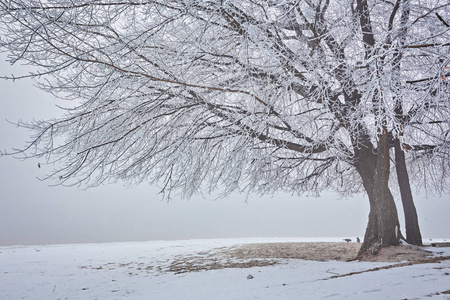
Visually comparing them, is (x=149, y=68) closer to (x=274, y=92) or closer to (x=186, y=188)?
(x=274, y=92)

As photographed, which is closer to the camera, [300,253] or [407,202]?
[300,253]

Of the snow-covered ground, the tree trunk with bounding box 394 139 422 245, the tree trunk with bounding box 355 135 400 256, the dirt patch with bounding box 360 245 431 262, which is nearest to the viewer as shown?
the snow-covered ground

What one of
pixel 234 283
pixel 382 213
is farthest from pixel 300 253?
pixel 234 283

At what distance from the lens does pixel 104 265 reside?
291 inches

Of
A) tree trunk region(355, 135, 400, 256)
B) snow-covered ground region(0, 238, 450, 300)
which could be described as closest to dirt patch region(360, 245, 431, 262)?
tree trunk region(355, 135, 400, 256)

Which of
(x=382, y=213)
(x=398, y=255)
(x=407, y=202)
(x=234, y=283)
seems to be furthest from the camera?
(x=407, y=202)

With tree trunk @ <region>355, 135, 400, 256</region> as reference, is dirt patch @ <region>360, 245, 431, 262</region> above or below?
below

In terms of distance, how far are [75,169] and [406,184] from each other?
8028 mm

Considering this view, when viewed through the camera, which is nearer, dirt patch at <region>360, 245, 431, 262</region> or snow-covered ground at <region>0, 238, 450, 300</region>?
snow-covered ground at <region>0, 238, 450, 300</region>

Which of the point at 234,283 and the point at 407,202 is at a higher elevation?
the point at 407,202

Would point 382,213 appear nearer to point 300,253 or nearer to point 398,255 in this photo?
point 398,255

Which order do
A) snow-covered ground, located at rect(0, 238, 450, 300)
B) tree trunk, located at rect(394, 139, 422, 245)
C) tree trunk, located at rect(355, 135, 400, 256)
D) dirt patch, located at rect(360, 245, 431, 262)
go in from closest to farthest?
snow-covered ground, located at rect(0, 238, 450, 300) → dirt patch, located at rect(360, 245, 431, 262) → tree trunk, located at rect(355, 135, 400, 256) → tree trunk, located at rect(394, 139, 422, 245)

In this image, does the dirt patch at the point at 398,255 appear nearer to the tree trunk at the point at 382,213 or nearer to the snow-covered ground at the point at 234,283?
the tree trunk at the point at 382,213

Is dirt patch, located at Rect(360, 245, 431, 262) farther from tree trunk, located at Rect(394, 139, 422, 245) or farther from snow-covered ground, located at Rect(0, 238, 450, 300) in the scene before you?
tree trunk, located at Rect(394, 139, 422, 245)
